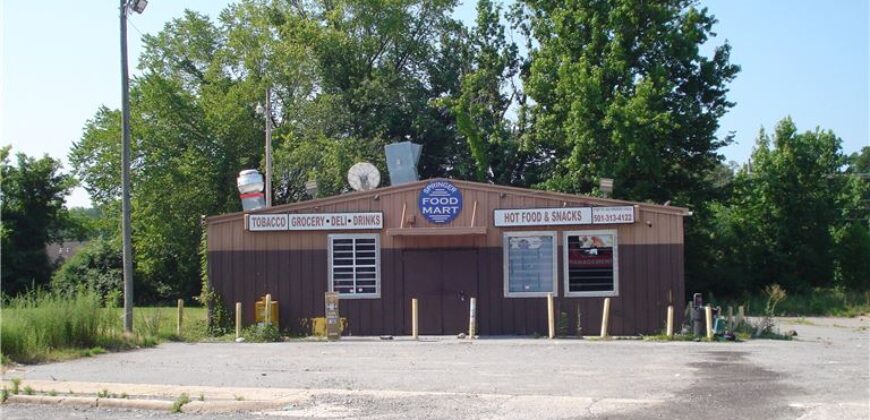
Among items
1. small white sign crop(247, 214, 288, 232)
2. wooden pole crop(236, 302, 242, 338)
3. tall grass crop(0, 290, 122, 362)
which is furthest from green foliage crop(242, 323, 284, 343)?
tall grass crop(0, 290, 122, 362)

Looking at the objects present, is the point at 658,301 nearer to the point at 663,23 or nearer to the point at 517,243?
the point at 517,243

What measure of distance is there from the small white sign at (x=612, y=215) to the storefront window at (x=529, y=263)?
1.13m

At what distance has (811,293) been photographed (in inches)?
1437

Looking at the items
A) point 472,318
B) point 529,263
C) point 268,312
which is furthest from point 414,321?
point 268,312

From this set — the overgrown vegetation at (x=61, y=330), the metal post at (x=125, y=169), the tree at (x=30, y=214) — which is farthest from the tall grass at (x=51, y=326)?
the tree at (x=30, y=214)

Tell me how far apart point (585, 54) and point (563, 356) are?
67.3ft

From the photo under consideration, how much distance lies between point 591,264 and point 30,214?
35705 mm

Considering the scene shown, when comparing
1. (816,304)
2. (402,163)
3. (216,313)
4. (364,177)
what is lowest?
(816,304)

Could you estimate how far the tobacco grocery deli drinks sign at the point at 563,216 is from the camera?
67.8 feet

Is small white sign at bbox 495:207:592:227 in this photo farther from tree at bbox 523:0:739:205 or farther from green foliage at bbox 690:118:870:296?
green foliage at bbox 690:118:870:296

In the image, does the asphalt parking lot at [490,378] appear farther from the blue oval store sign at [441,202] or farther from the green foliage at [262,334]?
the blue oval store sign at [441,202]

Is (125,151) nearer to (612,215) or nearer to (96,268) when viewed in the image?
(612,215)

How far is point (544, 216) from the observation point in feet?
68.7

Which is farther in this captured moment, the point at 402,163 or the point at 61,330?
the point at 402,163
